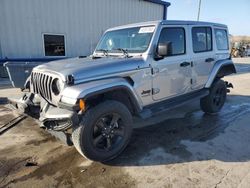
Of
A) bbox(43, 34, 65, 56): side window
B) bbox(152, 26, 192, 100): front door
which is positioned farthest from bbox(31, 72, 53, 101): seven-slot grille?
bbox(43, 34, 65, 56): side window

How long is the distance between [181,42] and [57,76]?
2.53 meters

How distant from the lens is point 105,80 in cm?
315

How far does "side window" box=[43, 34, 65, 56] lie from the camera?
35.4 ft

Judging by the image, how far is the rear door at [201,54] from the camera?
183 inches

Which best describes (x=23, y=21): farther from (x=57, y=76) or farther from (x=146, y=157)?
(x=146, y=157)

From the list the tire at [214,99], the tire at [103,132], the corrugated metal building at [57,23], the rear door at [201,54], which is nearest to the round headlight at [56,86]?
the tire at [103,132]

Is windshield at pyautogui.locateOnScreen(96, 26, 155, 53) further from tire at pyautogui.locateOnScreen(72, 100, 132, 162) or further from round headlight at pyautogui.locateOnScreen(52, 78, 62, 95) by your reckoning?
round headlight at pyautogui.locateOnScreen(52, 78, 62, 95)

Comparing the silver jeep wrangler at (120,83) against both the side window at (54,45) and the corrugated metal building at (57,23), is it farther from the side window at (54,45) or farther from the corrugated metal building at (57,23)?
the side window at (54,45)

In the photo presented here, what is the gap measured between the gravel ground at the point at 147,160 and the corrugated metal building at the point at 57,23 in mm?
6407

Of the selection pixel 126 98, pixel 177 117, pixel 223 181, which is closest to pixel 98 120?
pixel 126 98

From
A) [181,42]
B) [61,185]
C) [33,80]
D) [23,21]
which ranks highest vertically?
[23,21]

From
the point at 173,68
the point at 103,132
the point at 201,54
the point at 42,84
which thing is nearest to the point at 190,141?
the point at 173,68

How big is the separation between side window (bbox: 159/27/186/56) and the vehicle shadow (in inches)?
62.0

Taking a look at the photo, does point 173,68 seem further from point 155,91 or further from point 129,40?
point 129,40
